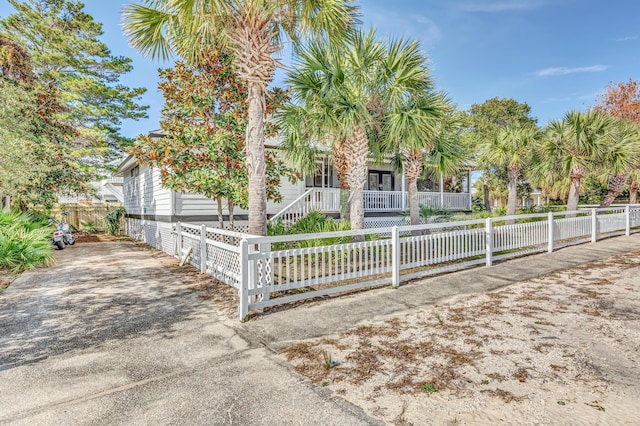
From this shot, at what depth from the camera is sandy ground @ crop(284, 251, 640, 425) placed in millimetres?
2727

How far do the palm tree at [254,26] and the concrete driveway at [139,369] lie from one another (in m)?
2.70

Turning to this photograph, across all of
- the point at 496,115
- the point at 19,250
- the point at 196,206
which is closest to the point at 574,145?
the point at 196,206

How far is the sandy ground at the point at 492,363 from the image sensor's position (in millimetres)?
2727

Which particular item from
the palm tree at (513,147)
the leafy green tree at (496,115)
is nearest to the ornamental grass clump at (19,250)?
the palm tree at (513,147)

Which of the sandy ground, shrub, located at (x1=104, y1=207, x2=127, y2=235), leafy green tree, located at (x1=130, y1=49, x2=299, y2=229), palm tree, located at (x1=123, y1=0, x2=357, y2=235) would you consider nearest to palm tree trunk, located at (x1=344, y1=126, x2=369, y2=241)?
leafy green tree, located at (x1=130, y1=49, x2=299, y2=229)

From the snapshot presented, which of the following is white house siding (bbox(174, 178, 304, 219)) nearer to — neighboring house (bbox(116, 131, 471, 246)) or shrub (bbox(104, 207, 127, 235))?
neighboring house (bbox(116, 131, 471, 246))

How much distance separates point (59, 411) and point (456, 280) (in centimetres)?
676

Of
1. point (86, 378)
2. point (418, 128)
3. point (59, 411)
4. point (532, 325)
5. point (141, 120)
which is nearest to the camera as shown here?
point (59, 411)

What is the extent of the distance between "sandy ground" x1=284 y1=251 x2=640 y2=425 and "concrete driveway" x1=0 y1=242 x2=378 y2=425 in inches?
17.2

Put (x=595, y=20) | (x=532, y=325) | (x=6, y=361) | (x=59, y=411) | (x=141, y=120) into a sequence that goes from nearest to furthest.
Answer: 1. (x=59, y=411)
2. (x=6, y=361)
3. (x=532, y=325)
4. (x=595, y=20)
5. (x=141, y=120)

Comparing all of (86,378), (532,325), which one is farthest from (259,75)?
(532,325)

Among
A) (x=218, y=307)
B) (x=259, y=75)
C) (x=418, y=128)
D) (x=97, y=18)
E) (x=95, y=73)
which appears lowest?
(x=218, y=307)

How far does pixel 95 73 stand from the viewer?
20.7m

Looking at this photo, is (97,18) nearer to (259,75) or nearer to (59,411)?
(259,75)
